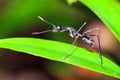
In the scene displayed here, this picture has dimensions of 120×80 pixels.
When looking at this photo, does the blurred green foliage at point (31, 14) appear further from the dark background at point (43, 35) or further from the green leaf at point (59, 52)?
the green leaf at point (59, 52)

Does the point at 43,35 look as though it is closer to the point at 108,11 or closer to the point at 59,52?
the point at 108,11

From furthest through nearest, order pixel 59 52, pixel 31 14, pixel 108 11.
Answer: pixel 31 14 → pixel 108 11 → pixel 59 52

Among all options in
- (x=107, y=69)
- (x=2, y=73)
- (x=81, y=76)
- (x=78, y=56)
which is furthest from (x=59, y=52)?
(x=2, y=73)

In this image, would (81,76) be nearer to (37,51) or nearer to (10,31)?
(10,31)

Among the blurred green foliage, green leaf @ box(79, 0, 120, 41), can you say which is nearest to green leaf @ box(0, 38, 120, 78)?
green leaf @ box(79, 0, 120, 41)

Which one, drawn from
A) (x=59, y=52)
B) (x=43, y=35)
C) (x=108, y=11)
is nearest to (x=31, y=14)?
(x=43, y=35)
